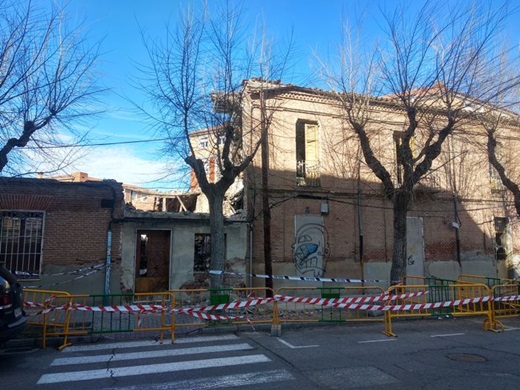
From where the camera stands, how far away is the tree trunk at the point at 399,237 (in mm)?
11727

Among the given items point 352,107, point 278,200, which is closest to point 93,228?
point 278,200

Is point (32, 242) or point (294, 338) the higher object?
point (32, 242)

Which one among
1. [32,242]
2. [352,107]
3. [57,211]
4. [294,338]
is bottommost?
[294,338]

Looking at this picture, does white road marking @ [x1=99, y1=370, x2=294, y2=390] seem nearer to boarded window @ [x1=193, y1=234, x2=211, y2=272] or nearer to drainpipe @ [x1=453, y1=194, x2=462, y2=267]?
boarded window @ [x1=193, y1=234, x2=211, y2=272]

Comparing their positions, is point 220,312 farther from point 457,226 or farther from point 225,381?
point 457,226

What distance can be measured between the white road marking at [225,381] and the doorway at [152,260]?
27.1ft

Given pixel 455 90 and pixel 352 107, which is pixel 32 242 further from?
pixel 455 90

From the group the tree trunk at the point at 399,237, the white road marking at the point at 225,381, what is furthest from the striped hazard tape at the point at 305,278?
the white road marking at the point at 225,381

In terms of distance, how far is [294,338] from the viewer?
827cm

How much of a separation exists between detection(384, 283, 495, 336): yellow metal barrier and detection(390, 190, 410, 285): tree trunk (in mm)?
888

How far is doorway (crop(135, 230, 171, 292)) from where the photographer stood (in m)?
13.3

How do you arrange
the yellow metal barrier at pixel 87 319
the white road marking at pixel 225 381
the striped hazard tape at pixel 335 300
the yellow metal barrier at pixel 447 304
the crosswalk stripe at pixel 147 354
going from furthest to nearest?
the yellow metal barrier at pixel 447 304 → the striped hazard tape at pixel 335 300 → the yellow metal barrier at pixel 87 319 → the crosswalk stripe at pixel 147 354 → the white road marking at pixel 225 381

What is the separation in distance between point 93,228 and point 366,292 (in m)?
9.85

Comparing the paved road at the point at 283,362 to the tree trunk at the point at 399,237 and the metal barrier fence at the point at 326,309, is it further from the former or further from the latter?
the tree trunk at the point at 399,237
